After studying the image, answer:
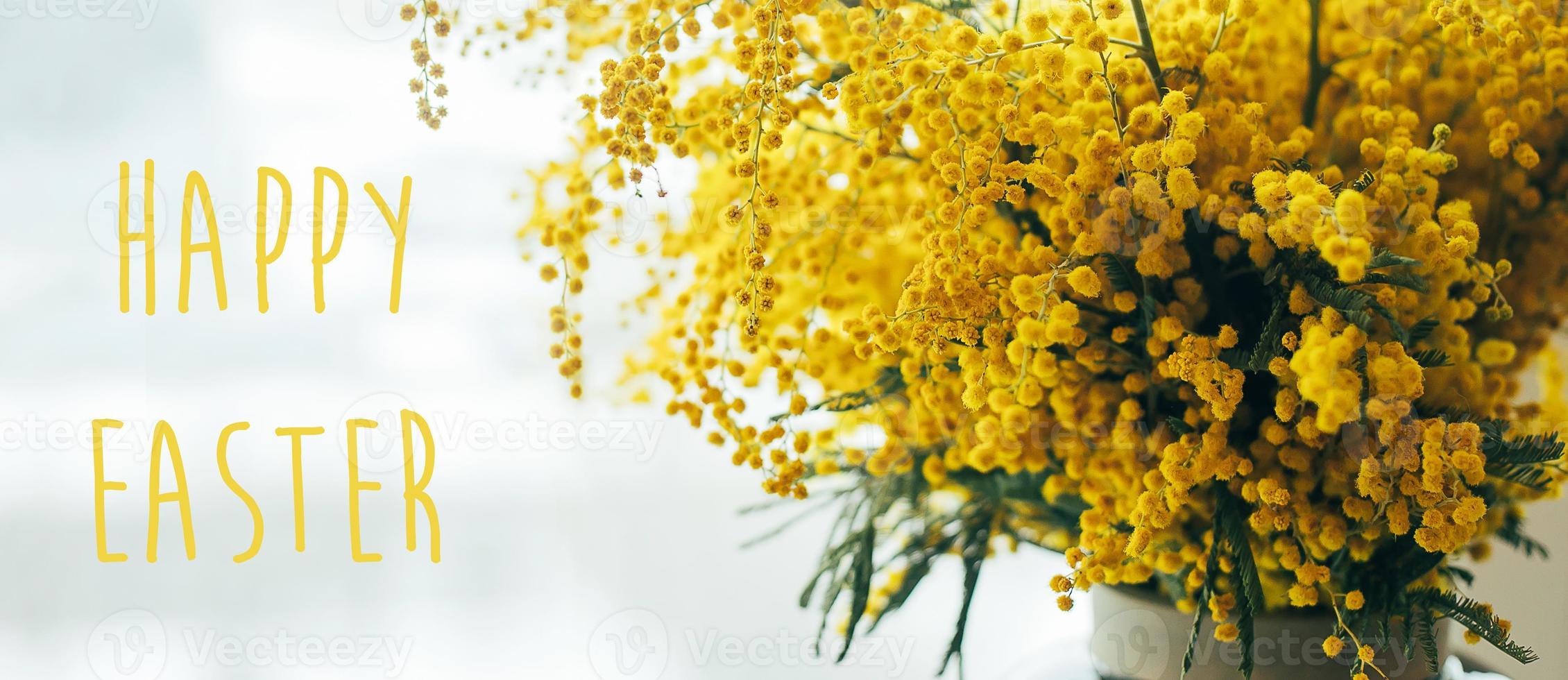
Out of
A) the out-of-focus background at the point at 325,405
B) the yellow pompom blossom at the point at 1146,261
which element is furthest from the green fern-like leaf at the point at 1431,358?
the out-of-focus background at the point at 325,405

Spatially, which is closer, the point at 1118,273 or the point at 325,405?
the point at 1118,273

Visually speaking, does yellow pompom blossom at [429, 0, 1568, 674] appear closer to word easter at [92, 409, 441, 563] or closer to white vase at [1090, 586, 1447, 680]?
white vase at [1090, 586, 1447, 680]

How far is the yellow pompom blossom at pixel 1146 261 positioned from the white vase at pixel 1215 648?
27 mm

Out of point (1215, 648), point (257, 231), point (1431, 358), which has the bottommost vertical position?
point (1215, 648)

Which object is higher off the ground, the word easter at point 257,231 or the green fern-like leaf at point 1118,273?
the word easter at point 257,231

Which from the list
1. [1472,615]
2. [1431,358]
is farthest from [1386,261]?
[1472,615]

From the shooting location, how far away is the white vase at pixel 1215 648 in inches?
22.1

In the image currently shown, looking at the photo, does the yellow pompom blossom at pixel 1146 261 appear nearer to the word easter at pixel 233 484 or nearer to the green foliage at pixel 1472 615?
the green foliage at pixel 1472 615

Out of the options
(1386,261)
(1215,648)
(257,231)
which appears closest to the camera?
(1386,261)

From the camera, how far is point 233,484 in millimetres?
818

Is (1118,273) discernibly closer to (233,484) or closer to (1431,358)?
(1431,358)

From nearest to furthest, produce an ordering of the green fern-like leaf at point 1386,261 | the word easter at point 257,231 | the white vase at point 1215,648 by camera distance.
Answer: the green fern-like leaf at point 1386,261
the white vase at point 1215,648
the word easter at point 257,231

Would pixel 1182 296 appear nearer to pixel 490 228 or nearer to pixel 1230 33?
pixel 1230 33

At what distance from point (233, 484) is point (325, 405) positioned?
0.10 m
